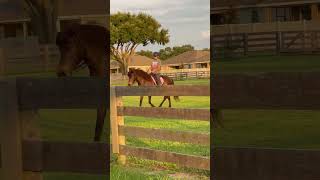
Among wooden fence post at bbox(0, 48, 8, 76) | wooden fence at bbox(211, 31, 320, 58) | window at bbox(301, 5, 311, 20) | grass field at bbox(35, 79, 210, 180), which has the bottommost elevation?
grass field at bbox(35, 79, 210, 180)

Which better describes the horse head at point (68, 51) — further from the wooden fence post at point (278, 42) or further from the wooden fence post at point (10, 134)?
the wooden fence post at point (278, 42)

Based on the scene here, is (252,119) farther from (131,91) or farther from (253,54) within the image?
(131,91)

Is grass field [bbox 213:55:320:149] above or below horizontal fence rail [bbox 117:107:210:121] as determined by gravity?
above

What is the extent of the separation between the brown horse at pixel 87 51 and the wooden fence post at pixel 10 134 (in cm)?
16

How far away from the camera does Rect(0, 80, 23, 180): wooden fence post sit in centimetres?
133

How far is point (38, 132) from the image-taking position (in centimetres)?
137

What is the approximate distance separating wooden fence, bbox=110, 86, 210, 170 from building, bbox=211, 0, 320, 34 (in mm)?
2007

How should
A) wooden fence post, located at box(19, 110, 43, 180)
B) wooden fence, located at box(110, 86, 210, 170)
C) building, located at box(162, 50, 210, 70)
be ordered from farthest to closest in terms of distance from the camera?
building, located at box(162, 50, 210, 70) → wooden fence, located at box(110, 86, 210, 170) → wooden fence post, located at box(19, 110, 43, 180)

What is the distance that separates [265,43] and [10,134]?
2.56 feet

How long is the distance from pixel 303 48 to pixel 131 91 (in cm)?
330

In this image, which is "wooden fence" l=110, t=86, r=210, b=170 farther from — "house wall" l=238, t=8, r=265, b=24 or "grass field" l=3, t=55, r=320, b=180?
"house wall" l=238, t=8, r=265, b=24

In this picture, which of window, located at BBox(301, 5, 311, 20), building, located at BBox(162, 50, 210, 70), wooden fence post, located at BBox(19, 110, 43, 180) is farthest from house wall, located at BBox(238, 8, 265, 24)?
building, located at BBox(162, 50, 210, 70)

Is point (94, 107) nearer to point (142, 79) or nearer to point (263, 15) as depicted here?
point (263, 15)

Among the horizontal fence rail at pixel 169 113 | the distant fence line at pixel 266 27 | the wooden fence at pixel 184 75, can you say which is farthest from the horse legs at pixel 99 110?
the wooden fence at pixel 184 75
